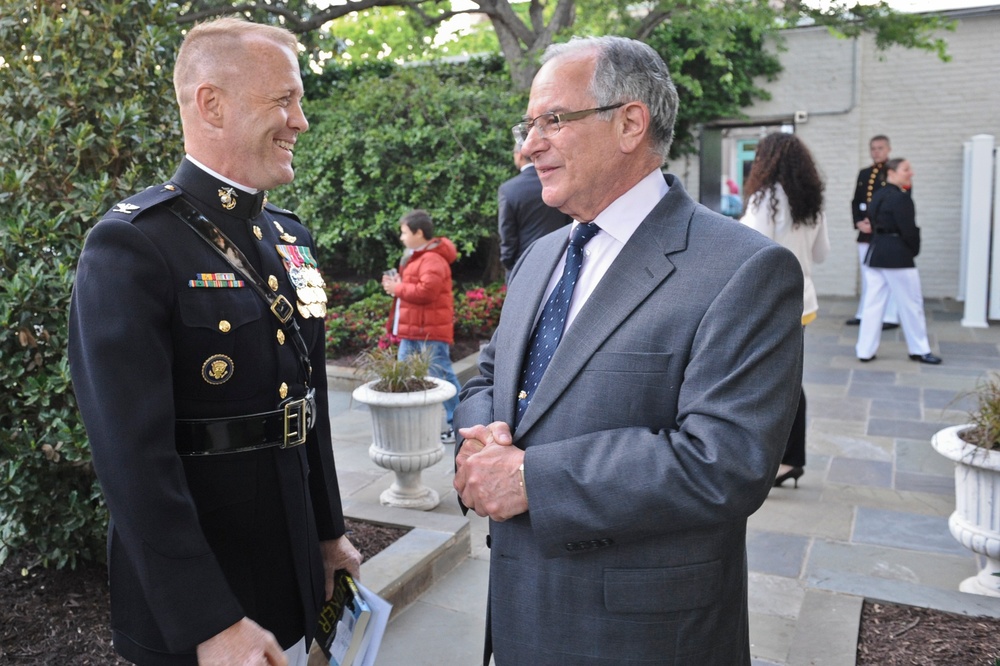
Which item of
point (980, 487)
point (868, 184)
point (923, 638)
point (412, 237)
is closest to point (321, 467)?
point (923, 638)

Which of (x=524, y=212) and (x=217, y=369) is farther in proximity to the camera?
(x=524, y=212)

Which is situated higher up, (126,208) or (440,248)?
(126,208)

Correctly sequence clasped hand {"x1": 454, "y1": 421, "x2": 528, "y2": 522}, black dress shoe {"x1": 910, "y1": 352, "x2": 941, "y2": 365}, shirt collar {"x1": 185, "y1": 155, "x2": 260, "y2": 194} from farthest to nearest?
black dress shoe {"x1": 910, "y1": 352, "x2": 941, "y2": 365}
shirt collar {"x1": 185, "y1": 155, "x2": 260, "y2": 194}
clasped hand {"x1": 454, "y1": 421, "x2": 528, "y2": 522}

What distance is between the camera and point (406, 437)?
486 cm

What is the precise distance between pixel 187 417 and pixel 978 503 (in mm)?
3340

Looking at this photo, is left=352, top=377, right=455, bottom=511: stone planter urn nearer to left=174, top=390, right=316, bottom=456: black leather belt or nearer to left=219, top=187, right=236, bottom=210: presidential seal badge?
left=174, top=390, right=316, bottom=456: black leather belt

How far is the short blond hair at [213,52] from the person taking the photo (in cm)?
189

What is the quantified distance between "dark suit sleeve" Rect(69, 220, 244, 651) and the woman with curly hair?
4.13 metres

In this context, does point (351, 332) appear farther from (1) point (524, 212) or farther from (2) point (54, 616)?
(2) point (54, 616)

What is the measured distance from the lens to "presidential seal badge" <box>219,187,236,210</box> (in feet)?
6.48

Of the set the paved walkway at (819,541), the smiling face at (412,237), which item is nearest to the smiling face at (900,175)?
the paved walkway at (819,541)

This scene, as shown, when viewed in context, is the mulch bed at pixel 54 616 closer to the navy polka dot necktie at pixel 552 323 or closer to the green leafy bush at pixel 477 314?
the navy polka dot necktie at pixel 552 323

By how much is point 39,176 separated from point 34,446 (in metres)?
0.93

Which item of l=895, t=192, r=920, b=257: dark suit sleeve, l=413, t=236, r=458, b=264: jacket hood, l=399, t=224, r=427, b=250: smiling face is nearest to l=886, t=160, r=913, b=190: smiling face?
l=895, t=192, r=920, b=257: dark suit sleeve
